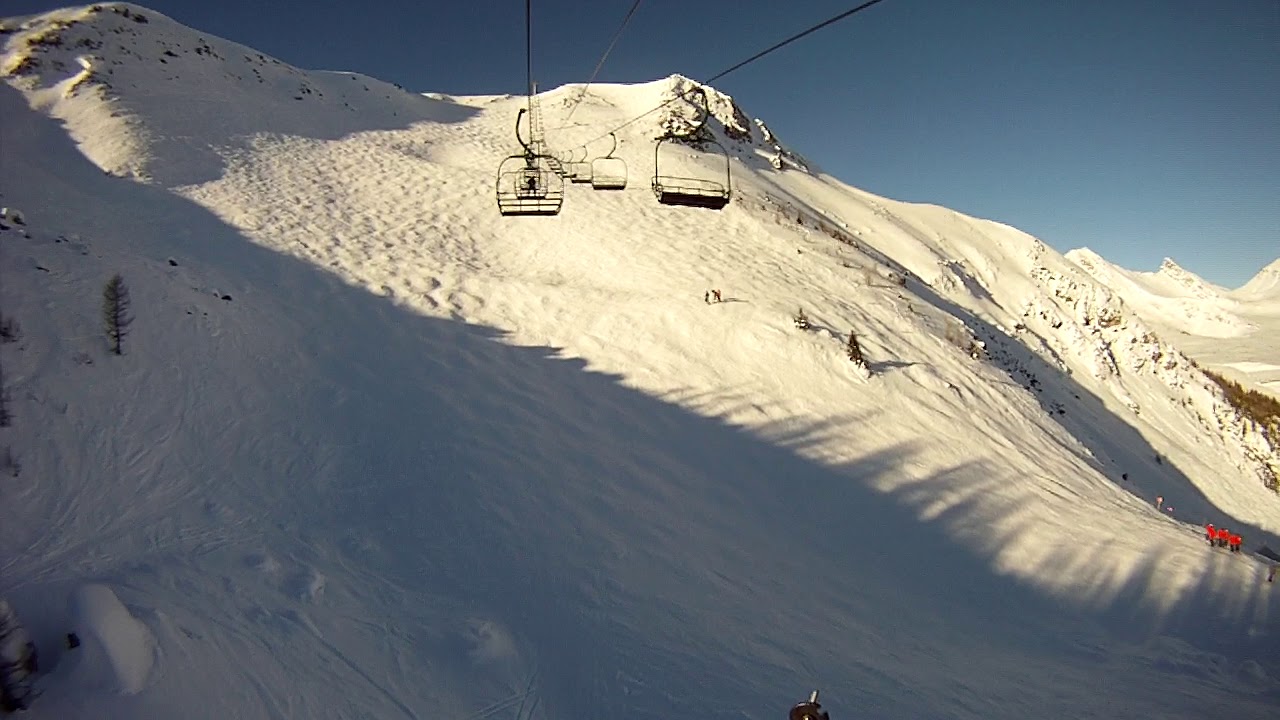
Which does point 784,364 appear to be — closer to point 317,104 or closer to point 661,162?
point 661,162

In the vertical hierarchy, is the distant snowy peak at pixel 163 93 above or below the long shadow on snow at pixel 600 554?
above

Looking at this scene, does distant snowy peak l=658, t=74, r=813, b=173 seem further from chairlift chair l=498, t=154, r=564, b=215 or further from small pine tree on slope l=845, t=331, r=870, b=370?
small pine tree on slope l=845, t=331, r=870, b=370

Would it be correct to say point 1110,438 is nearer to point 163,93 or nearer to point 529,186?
point 529,186

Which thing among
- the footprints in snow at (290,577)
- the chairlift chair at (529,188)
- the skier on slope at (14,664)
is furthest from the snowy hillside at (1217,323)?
the skier on slope at (14,664)

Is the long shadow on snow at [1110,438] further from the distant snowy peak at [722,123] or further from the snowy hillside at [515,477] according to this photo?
the distant snowy peak at [722,123]

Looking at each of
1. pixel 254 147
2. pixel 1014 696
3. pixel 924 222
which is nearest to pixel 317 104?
pixel 254 147

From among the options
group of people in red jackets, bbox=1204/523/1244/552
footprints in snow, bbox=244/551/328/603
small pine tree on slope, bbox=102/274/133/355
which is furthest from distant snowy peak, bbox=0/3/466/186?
group of people in red jackets, bbox=1204/523/1244/552

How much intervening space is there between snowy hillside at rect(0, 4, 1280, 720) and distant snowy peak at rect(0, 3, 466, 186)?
0.94 ft

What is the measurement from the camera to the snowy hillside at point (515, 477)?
5.65 metres

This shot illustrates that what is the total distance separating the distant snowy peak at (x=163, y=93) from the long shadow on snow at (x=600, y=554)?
8316 mm

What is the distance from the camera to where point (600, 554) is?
8250 millimetres

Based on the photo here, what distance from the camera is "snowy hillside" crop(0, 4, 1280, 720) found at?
223 inches

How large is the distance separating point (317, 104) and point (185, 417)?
29497mm

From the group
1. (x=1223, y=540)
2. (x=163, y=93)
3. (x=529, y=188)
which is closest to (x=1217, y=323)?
(x=1223, y=540)
